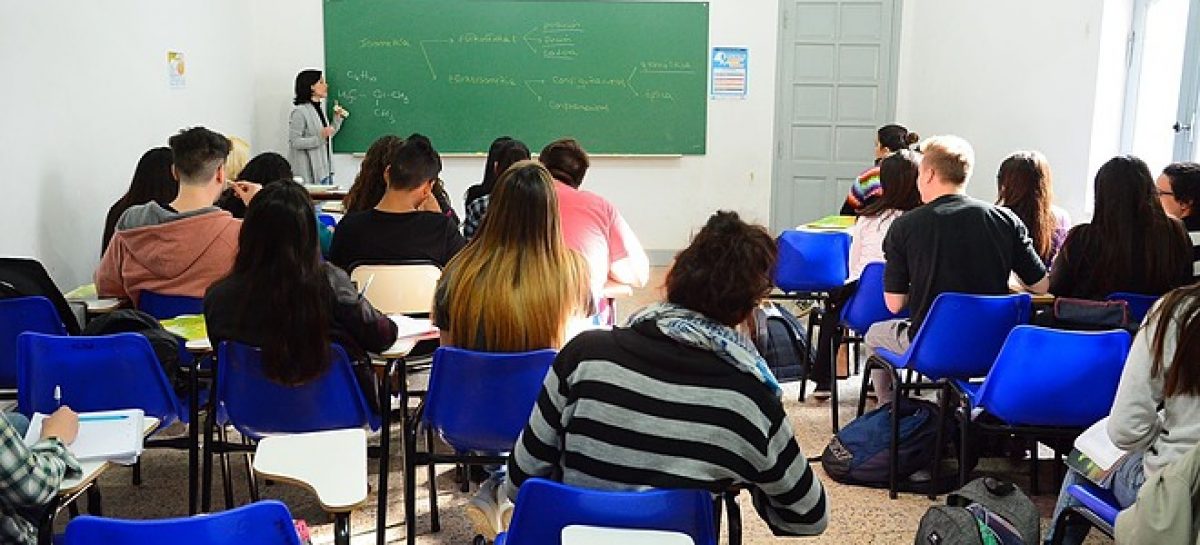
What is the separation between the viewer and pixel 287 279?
9.60 feet

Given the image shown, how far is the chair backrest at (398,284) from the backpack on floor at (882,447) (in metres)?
1.64

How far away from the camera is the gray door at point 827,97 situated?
28.0 feet

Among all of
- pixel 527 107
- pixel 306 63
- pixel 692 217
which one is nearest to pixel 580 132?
pixel 527 107

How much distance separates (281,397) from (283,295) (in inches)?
12.2

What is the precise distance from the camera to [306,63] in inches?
324

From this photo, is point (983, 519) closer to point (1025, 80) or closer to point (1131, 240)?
point (1131, 240)

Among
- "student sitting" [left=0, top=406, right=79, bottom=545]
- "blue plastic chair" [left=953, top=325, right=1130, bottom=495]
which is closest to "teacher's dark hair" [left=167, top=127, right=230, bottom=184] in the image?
"student sitting" [left=0, top=406, right=79, bottom=545]

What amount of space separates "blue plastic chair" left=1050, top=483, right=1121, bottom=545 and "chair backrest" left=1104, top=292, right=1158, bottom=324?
3.63 ft

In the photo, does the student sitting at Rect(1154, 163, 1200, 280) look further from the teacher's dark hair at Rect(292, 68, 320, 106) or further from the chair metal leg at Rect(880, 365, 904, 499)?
the teacher's dark hair at Rect(292, 68, 320, 106)

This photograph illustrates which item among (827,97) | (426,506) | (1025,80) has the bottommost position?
(426,506)

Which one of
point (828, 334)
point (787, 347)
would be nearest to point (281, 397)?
point (787, 347)

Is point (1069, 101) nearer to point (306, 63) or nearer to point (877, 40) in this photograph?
point (877, 40)

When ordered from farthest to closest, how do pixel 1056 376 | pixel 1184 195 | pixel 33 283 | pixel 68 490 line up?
1. pixel 1184 195
2. pixel 33 283
3. pixel 1056 376
4. pixel 68 490

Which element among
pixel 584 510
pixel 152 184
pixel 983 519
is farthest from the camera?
pixel 152 184
